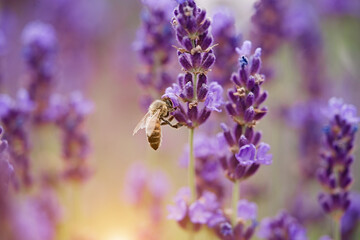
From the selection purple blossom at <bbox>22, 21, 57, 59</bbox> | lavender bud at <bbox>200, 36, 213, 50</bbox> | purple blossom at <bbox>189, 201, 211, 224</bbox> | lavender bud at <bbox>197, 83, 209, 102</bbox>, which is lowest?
purple blossom at <bbox>189, 201, 211, 224</bbox>

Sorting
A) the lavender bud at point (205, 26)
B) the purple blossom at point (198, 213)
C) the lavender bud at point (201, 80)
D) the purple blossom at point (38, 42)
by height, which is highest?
the purple blossom at point (38, 42)

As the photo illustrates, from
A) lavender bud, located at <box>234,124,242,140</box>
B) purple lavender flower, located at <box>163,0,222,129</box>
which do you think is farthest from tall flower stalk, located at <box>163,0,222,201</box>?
lavender bud, located at <box>234,124,242,140</box>

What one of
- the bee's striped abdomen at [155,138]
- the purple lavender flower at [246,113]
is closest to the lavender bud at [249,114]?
the purple lavender flower at [246,113]

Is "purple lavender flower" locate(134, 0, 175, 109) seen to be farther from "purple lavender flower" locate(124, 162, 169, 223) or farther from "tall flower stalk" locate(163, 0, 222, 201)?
"tall flower stalk" locate(163, 0, 222, 201)

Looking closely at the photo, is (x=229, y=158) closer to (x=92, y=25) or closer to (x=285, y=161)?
(x=285, y=161)

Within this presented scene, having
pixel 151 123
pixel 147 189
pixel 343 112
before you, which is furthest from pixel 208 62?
pixel 147 189

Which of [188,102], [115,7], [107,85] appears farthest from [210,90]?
[115,7]

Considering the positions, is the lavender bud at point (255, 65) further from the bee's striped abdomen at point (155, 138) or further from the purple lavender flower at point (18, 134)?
the purple lavender flower at point (18, 134)

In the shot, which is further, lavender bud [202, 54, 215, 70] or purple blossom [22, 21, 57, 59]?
purple blossom [22, 21, 57, 59]

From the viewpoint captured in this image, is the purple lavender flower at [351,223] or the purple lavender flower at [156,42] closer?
the purple lavender flower at [156,42]
